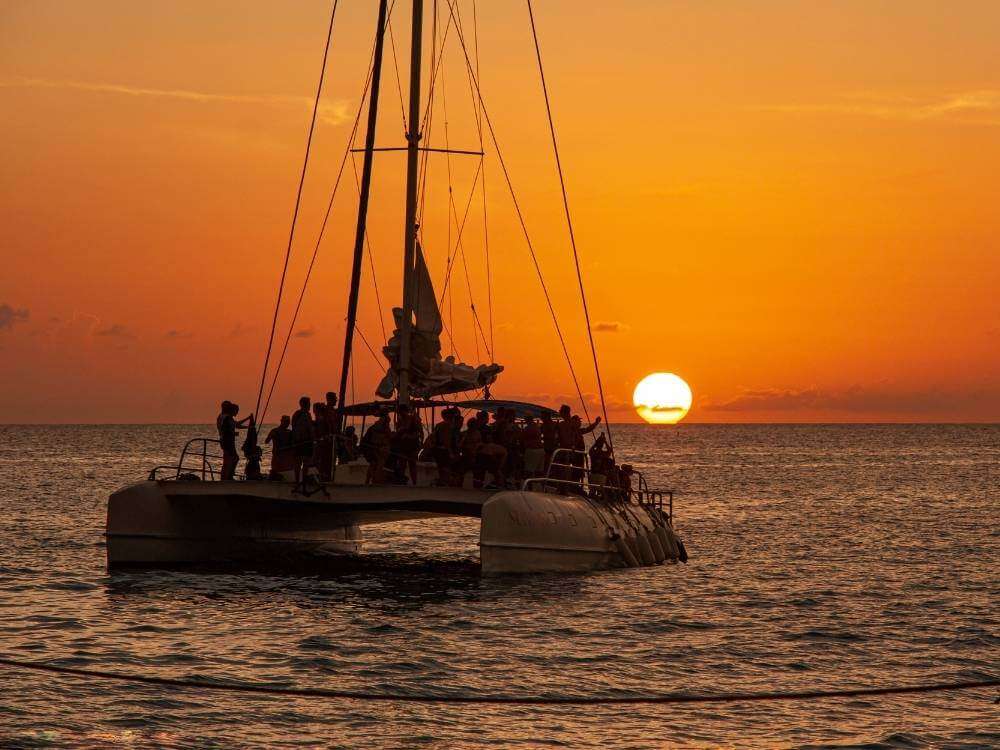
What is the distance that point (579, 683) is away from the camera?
14492 mm

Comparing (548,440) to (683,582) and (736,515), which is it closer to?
(683,582)

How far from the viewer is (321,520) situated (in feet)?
89.8

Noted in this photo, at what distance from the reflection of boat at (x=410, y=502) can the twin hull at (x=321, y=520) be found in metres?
0.02

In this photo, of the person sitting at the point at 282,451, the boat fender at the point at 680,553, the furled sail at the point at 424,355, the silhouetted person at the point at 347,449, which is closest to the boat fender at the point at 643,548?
the boat fender at the point at 680,553

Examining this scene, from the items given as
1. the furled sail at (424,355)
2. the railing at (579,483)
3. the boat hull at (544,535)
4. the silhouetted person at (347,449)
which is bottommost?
the boat hull at (544,535)

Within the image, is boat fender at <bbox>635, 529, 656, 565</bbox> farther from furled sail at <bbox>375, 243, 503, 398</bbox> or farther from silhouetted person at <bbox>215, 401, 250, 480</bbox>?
silhouetted person at <bbox>215, 401, 250, 480</bbox>

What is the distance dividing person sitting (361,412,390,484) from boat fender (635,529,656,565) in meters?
5.00

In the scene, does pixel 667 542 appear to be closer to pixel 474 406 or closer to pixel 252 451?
pixel 474 406

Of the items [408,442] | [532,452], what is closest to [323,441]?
[408,442]

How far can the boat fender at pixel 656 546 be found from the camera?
25.7 meters

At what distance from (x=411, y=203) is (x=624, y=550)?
7.35 metres

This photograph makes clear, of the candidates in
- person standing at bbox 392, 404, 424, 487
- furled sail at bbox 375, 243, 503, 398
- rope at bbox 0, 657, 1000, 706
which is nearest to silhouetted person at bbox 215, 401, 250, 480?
person standing at bbox 392, 404, 424, 487

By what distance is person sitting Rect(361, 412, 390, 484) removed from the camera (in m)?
22.3

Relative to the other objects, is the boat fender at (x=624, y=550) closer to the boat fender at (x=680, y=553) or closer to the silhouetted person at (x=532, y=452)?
the silhouetted person at (x=532, y=452)
